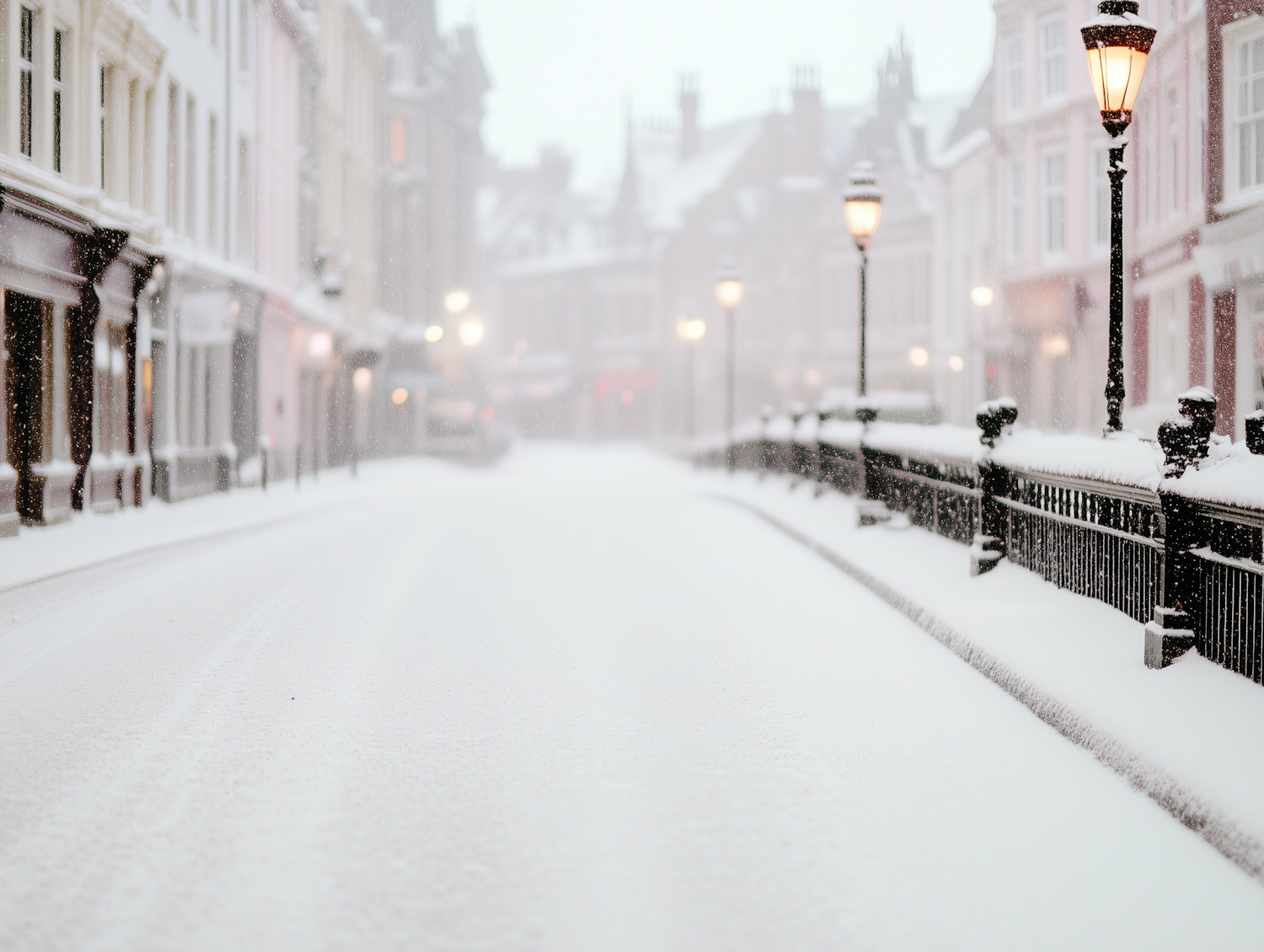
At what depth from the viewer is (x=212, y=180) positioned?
27.6 m

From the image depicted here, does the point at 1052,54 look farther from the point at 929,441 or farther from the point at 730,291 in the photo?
the point at 929,441

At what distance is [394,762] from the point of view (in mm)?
5965

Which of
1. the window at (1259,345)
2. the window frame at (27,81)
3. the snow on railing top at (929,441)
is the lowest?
the snow on railing top at (929,441)

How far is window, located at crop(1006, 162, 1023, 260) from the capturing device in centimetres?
3647

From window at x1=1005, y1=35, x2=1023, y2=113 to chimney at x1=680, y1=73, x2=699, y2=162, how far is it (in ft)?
145

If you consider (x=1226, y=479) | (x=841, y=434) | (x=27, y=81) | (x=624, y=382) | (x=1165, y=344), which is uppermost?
(x=27, y=81)

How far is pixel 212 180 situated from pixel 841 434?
46.1 feet

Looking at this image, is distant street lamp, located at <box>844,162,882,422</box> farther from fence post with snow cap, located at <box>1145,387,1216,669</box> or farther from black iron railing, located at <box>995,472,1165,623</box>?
fence post with snow cap, located at <box>1145,387,1216,669</box>

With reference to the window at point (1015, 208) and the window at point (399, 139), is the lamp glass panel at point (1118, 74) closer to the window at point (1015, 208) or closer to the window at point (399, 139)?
the window at point (1015, 208)

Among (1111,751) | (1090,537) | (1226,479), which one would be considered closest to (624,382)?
(1090,537)

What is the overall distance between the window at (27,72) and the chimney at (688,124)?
6290 centimetres

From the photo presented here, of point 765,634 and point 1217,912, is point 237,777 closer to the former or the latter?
point 1217,912

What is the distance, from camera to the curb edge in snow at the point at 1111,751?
462cm

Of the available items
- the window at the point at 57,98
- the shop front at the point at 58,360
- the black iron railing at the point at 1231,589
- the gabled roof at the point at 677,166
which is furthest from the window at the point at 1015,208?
the gabled roof at the point at 677,166
